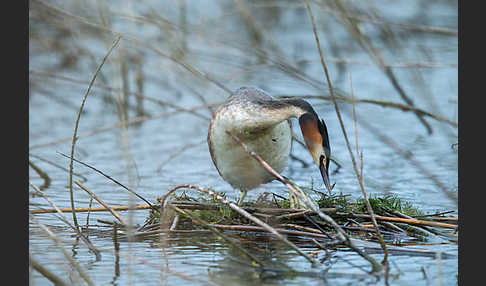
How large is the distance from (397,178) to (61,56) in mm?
6540

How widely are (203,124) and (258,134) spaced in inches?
181

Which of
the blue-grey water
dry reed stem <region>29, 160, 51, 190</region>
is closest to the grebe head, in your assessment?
the blue-grey water

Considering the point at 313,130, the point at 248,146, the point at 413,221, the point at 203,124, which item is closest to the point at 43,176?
the point at 248,146

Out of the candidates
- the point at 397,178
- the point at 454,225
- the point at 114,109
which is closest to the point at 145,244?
the point at 454,225

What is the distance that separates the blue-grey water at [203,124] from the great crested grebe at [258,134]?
0.96ft

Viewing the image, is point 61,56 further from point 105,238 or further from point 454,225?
point 454,225

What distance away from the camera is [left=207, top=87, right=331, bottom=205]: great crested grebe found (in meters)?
5.13

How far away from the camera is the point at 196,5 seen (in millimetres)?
14148

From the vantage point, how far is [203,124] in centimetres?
1020

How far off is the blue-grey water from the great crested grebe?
0.29 metres

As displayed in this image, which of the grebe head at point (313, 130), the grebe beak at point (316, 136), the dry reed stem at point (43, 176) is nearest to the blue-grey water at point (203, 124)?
the dry reed stem at point (43, 176)

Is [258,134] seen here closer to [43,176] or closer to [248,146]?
[248,146]

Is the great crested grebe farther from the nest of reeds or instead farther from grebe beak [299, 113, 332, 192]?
the nest of reeds

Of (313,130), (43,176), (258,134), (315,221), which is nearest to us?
(313,130)
